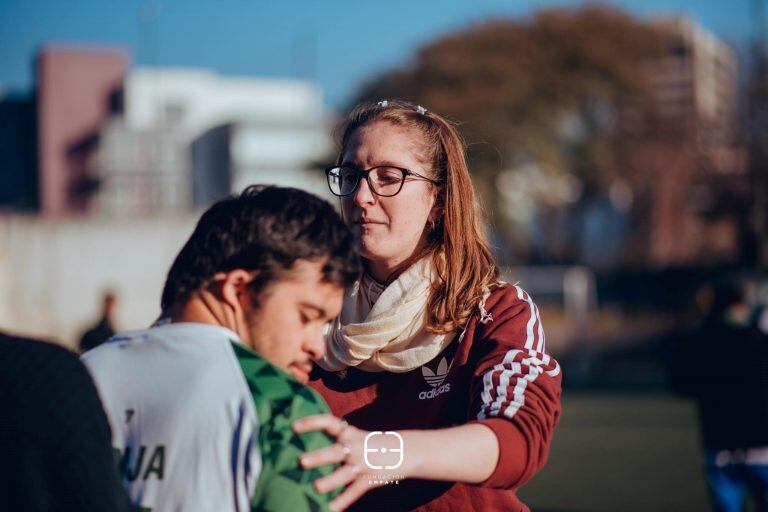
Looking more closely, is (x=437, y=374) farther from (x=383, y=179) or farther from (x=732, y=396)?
(x=732, y=396)

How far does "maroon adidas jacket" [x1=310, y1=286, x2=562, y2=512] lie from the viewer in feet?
6.65

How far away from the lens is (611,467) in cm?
1190

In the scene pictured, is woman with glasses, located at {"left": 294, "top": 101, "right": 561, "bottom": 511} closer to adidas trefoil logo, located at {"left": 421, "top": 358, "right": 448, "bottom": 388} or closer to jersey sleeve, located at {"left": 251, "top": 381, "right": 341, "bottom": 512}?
adidas trefoil logo, located at {"left": 421, "top": 358, "right": 448, "bottom": 388}

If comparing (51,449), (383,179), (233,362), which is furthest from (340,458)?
(383,179)

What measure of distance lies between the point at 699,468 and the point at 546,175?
27.9m

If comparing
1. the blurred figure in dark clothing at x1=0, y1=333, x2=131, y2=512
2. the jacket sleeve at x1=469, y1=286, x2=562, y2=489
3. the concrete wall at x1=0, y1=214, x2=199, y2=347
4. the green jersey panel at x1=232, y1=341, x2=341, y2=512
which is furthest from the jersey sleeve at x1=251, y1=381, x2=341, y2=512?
the concrete wall at x1=0, y1=214, x2=199, y2=347

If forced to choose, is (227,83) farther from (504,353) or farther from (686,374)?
(504,353)

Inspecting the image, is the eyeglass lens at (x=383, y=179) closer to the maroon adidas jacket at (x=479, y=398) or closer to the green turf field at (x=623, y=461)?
the maroon adidas jacket at (x=479, y=398)

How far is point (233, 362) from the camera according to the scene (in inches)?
63.7

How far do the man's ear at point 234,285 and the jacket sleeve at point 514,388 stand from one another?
57cm

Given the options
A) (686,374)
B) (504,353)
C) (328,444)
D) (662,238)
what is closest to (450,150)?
(504,353)

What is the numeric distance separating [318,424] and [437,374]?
868 mm

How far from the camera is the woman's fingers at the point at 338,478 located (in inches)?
61.7

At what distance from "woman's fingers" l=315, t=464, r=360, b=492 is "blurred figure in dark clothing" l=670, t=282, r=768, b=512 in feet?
18.2
